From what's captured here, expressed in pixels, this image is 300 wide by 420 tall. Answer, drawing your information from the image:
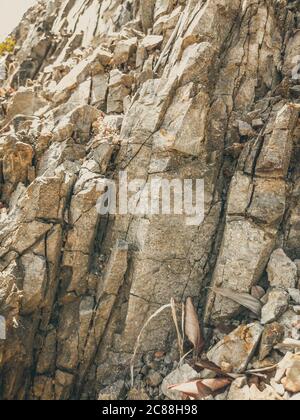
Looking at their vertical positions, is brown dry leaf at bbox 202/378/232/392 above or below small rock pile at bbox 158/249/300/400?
below

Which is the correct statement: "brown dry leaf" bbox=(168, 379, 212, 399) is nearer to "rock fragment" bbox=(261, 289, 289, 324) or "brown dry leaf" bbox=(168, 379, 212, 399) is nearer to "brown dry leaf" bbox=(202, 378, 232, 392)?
"brown dry leaf" bbox=(202, 378, 232, 392)

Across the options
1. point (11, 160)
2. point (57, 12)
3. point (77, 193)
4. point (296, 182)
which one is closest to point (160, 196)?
point (77, 193)

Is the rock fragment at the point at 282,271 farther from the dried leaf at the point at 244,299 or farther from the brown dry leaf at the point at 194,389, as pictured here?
the brown dry leaf at the point at 194,389

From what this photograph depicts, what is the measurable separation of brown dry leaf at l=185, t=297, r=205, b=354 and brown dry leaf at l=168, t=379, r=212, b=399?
1.54 m

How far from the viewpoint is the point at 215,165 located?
1650cm

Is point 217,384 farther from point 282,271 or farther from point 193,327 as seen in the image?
point 282,271

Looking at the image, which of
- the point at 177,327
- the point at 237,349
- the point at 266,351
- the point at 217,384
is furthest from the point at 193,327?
the point at 266,351

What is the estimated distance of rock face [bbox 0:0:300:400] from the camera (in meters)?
14.8

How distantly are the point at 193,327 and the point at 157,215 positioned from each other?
5373 millimetres

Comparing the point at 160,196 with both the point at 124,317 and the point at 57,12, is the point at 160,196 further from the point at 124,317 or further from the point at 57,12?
the point at 57,12

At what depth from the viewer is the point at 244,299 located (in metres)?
14.3

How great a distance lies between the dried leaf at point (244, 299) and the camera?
13.9 metres

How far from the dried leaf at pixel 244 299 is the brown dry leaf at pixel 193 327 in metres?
1.45

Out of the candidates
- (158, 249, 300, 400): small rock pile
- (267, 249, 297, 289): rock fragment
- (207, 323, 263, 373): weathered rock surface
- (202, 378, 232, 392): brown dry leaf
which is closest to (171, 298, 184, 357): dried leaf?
(158, 249, 300, 400): small rock pile
